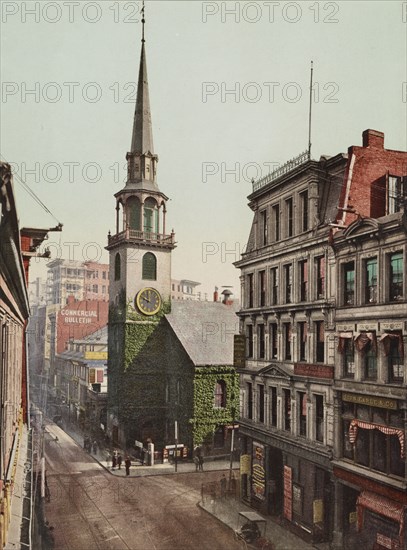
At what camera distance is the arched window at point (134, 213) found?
162 feet

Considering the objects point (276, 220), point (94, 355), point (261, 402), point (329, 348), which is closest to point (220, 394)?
point (261, 402)

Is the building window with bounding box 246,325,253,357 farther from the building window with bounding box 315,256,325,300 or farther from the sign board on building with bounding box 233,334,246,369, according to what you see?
the building window with bounding box 315,256,325,300

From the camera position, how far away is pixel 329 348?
26469 millimetres

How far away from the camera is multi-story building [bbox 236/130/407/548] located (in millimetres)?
22422

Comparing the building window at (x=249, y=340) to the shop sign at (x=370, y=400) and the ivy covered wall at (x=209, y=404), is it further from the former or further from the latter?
the ivy covered wall at (x=209, y=404)

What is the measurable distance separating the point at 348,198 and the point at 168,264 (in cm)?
2609

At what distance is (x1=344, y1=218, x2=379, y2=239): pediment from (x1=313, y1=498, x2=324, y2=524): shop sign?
1293 centimetres

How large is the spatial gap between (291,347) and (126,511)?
13.2 meters

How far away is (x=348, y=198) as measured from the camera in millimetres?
26625

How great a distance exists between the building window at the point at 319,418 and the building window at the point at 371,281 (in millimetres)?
6046

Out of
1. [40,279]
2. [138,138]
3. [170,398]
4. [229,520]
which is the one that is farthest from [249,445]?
[40,279]

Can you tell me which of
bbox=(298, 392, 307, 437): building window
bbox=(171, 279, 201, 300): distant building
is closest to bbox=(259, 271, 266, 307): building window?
bbox=(298, 392, 307, 437): building window

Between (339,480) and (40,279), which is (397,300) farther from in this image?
(40,279)

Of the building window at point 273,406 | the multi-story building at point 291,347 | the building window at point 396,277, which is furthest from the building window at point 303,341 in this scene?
the building window at point 396,277
